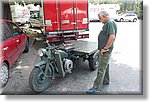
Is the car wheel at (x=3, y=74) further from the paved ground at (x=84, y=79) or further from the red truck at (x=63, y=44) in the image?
the red truck at (x=63, y=44)

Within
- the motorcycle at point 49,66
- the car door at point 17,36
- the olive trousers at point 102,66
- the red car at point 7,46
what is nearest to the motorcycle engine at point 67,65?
the motorcycle at point 49,66

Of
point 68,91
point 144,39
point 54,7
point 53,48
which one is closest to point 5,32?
point 53,48

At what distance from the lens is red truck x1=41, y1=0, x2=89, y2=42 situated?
290 inches

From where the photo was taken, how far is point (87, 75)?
5074 mm

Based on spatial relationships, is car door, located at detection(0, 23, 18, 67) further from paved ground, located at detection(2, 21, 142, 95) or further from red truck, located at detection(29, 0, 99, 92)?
red truck, located at detection(29, 0, 99, 92)

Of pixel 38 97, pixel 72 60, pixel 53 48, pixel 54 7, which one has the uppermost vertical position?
pixel 54 7

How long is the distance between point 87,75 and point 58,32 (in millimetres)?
3124

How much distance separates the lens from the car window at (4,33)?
192 inches

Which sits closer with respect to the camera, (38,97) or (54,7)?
(38,97)

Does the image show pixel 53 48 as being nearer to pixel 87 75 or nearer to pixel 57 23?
pixel 87 75

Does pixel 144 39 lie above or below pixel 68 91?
above

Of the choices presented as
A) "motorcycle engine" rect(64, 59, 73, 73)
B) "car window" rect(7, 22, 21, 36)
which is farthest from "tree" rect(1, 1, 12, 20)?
"motorcycle engine" rect(64, 59, 73, 73)

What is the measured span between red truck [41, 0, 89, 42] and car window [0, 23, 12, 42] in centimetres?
229

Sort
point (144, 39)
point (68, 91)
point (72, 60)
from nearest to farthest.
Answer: point (144, 39), point (68, 91), point (72, 60)
